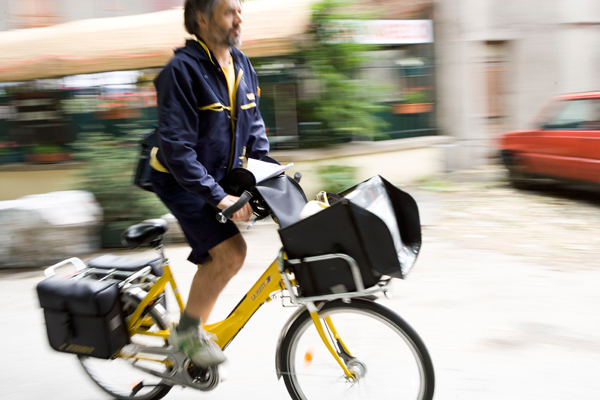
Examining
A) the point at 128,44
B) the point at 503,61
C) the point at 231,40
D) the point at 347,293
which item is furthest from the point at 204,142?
the point at 503,61

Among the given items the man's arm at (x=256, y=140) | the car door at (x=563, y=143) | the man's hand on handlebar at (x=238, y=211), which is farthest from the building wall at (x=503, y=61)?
the man's hand on handlebar at (x=238, y=211)

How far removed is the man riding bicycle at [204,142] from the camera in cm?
235

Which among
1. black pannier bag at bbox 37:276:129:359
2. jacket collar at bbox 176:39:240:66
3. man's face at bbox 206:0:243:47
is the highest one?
man's face at bbox 206:0:243:47

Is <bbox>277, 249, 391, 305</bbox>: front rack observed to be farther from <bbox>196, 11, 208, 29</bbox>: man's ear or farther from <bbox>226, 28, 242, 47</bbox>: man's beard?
<bbox>196, 11, 208, 29</bbox>: man's ear

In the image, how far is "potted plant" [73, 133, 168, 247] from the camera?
6293 mm

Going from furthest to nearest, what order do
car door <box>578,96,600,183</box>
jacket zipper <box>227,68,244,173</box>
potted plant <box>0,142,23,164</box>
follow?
potted plant <box>0,142,23,164</box> → car door <box>578,96,600,183</box> → jacket zipper <box>227,68,244,173</box>

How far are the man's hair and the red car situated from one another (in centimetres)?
608

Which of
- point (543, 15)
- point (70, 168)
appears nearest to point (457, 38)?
point (543, 15)

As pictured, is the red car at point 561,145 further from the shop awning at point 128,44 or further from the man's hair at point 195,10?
the man's hair at point 195,10

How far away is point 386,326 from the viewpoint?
2.36 m

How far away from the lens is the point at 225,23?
2.40m

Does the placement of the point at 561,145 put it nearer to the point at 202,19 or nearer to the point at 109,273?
the point at 202,19

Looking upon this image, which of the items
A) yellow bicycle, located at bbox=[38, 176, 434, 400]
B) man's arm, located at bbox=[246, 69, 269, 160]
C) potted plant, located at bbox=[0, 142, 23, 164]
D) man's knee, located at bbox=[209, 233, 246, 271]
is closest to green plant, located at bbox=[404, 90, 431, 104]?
potted plant, located at bbox=[0, 142, 23, 164]

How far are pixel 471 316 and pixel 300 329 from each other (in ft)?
6.43
